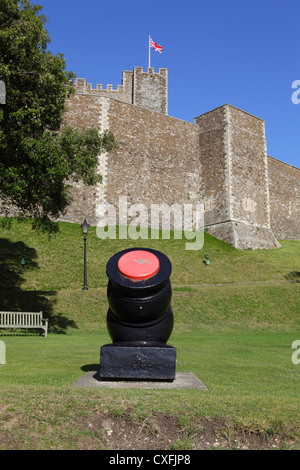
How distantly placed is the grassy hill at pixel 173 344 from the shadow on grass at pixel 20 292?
47 millimetres

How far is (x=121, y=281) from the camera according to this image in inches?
227

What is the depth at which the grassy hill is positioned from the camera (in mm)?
4090

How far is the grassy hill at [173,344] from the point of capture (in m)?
4.09

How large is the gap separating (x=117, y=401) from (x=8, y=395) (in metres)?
1.16

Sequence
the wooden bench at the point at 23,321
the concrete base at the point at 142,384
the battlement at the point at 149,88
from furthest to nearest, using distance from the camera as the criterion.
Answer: the battlement at the point at 149,88, the wooden bench at the point at 23,321, the concrete base at the point at 142,384

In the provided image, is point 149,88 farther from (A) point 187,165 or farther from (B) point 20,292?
(B) point 20,292

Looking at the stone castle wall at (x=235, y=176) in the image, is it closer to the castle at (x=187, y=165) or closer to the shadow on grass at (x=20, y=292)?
the castle at (x=187, y=165)

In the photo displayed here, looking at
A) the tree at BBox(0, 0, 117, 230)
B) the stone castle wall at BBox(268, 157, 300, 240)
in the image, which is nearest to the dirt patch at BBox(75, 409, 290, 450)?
the tree at BBox(0, 0, 117, 230)

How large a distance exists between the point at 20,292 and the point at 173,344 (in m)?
8.65

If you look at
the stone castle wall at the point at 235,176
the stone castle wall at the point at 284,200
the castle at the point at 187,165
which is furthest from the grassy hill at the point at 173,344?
the stone castle wall at the point at 284,200

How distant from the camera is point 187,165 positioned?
34.1 meters

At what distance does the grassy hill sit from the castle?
5393 mm

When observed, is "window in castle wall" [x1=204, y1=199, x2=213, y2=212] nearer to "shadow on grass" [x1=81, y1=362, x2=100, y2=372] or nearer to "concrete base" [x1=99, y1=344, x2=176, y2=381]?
"shadow on grass" [x1=81, y1=362, x2=100, y2=372]

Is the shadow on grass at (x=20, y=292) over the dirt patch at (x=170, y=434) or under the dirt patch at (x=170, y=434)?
over
